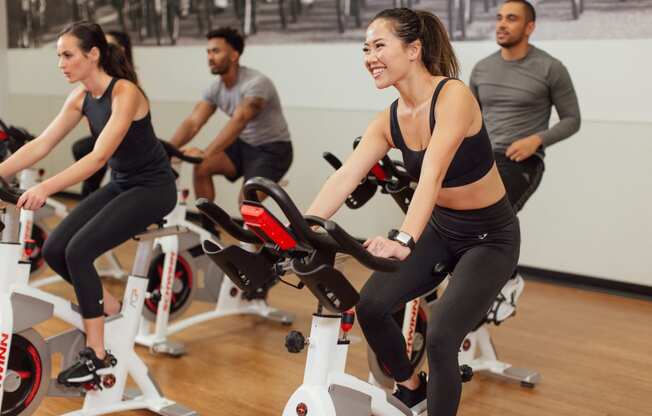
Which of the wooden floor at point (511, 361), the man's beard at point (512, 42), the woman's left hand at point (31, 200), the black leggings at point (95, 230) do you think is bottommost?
the wooden floor at point (511, 361)

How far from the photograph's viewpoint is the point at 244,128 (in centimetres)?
454

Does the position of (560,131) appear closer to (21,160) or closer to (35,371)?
(21,160)

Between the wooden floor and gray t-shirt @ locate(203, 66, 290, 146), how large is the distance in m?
0.98

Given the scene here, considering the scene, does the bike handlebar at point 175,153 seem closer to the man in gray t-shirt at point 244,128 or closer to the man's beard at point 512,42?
the man in gray t-shirt at point 244,128

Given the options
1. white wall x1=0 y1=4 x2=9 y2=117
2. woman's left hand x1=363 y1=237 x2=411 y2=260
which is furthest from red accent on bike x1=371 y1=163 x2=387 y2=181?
white wall x1=0 y1=4 x2=9 y2=117

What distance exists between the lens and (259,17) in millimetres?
6898

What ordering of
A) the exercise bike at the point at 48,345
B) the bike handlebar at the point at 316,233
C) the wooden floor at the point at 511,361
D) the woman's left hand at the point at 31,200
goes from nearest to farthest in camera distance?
the bike handlebar at the point at 316,233 → the woman's left hand at the point at 31,200 → the exercise bike at the point at 48,345 → the wooden floor at the point at 511,361

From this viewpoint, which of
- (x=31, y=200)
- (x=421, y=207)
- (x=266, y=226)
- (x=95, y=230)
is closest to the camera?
(x=266, y=226)

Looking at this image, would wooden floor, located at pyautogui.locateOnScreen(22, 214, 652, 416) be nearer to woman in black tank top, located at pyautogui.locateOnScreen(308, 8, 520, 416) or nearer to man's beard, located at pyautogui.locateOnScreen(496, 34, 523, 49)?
woman in black tank top, located at pyautogui.locateOnScreen(308, 8, 520, 416)

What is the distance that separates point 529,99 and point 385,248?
2.04 meters

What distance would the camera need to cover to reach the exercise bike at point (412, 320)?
9.70ft

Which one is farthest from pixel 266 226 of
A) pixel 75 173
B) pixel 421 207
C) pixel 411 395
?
pixel 75 173

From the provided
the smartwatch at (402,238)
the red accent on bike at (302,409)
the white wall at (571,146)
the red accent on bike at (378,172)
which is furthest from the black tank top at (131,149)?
the white wall at (571,146)

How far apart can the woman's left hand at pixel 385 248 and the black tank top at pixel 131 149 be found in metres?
1.59
